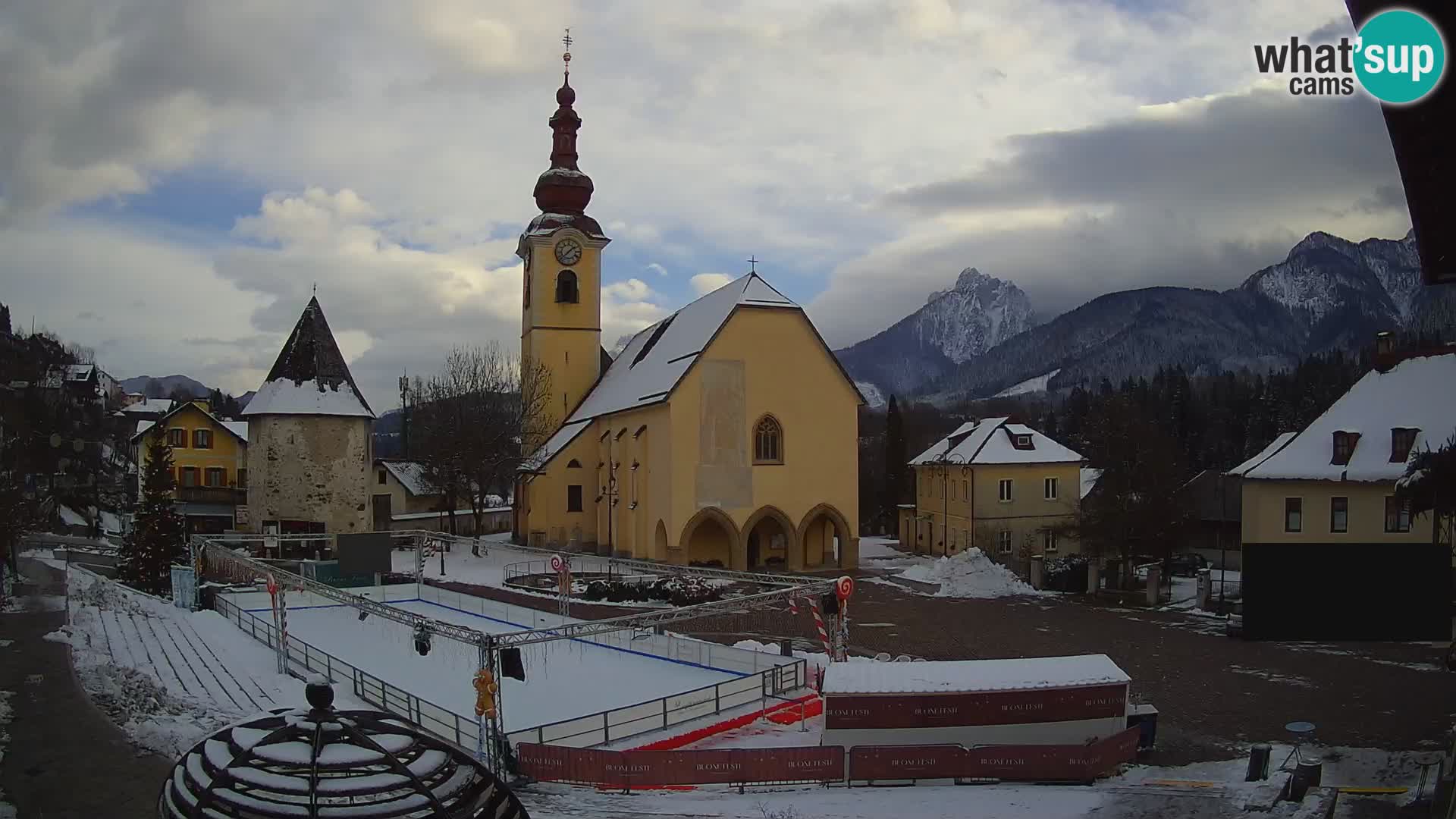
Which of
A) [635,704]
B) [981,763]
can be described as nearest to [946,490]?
[635,704]

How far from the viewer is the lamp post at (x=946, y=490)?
4634cm

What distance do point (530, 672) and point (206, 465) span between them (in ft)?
144

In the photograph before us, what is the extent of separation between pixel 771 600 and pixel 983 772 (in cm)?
666

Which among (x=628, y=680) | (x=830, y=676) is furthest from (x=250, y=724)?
(x=628, y=680)

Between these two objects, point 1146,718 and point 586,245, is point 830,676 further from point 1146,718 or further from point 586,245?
point 586,245

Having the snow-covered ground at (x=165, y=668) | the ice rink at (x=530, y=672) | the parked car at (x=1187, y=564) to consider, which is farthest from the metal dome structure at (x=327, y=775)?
the parked car at (x=1187, y=564)

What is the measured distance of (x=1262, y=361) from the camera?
622 feet

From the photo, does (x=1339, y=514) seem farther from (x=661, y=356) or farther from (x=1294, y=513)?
(x=661, y=356)

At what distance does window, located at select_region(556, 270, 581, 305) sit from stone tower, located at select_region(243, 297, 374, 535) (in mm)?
13259

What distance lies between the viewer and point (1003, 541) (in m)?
44.2

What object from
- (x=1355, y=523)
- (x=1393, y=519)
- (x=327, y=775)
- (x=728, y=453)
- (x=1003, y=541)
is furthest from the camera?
(x=1003, y=541)

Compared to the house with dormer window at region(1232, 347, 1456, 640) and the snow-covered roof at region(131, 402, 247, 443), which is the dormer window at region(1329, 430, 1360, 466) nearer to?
the house with dormer window at region(1232, 347, 1456, 640)

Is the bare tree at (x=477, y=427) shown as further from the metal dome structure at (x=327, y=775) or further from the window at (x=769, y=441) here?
the metal dome structure at (x=327, y=775)

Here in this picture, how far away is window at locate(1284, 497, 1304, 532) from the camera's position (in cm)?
2758
